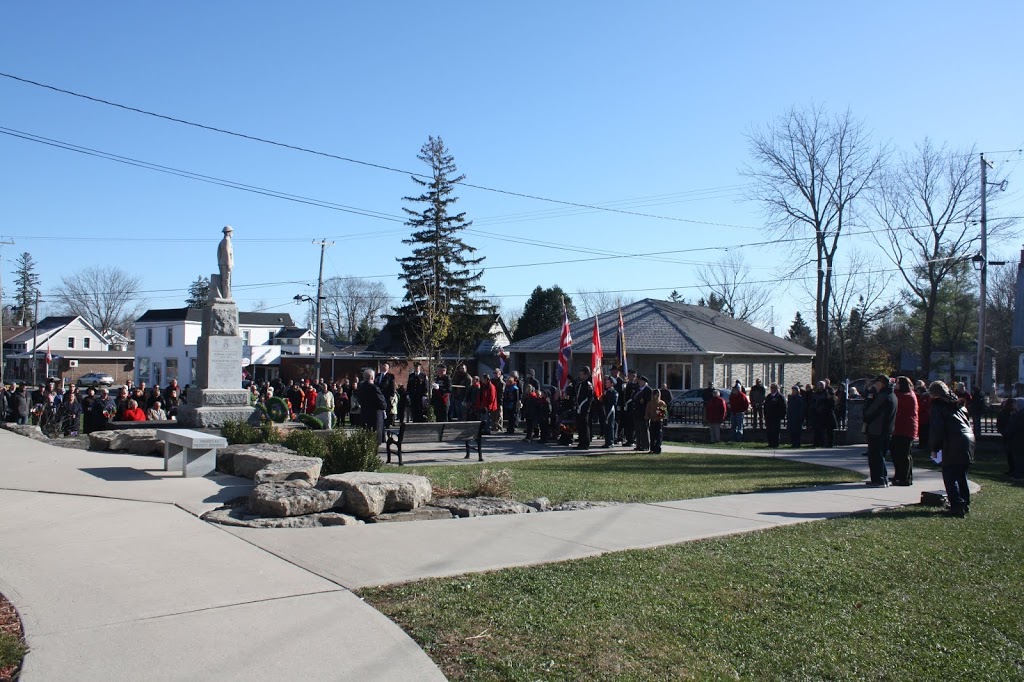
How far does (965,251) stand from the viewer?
150 ft

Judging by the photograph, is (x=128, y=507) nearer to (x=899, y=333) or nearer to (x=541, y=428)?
(x=541, y=428)

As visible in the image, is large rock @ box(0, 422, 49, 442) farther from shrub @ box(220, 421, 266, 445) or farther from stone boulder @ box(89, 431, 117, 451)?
shrub @ box(220, 421, 266, 445)

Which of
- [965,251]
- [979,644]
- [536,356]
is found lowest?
[979,644]

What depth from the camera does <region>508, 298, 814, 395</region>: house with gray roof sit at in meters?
38.4

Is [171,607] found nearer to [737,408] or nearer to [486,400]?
[486,400]

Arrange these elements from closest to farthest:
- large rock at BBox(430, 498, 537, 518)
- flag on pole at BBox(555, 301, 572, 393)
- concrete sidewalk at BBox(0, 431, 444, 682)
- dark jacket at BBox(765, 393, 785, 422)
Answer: concrete sidewalk at BBox(0, 431, 444, 682), large rock at BBox(430, 498, 537, 518), dark jacket at BBox(765, 393, 785, 422), flag on pole at BBox(555, 301, 572, 393)

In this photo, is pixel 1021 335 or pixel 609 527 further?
pixel 1021 335

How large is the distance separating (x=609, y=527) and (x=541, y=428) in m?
12.3

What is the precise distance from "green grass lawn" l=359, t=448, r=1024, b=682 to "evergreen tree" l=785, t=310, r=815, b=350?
77.4 m

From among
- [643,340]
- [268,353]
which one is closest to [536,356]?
[643,340]

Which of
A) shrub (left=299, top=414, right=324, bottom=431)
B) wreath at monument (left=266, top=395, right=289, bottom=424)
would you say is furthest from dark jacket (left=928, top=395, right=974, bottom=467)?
wreath at monument (left=266, top=395, right=289, bottom=424)

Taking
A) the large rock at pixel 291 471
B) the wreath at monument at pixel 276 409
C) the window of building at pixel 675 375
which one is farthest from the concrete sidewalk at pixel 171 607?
the window of building at pixel 675 375

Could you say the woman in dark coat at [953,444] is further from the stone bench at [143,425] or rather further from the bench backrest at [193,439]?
the stone bench at [143,425]

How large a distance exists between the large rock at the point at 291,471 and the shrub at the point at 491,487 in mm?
1919
